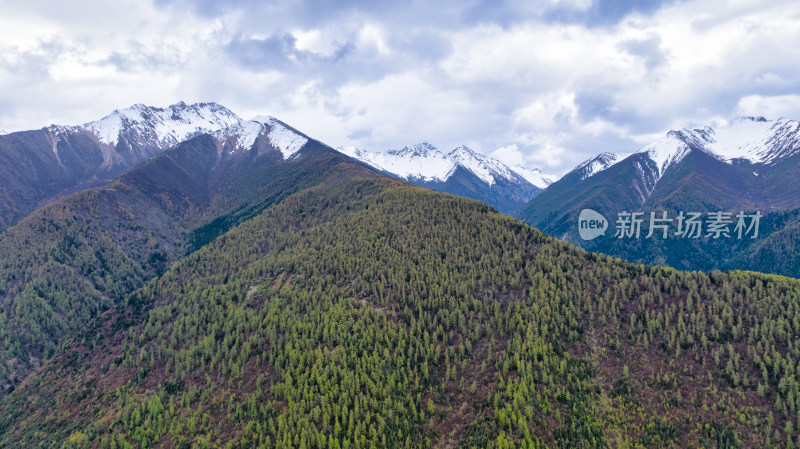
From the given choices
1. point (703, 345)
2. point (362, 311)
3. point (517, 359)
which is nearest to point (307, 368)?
point (362, 311)

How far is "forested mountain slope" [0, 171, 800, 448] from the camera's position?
99125mm

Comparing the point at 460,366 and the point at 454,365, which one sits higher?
the point at 454,365

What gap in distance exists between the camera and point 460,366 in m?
125

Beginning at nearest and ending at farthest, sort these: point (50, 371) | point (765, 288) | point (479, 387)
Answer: point (479, 387)
point (765, 288)
point (50, 371)

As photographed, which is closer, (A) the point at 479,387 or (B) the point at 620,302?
(A) the point at 479,387

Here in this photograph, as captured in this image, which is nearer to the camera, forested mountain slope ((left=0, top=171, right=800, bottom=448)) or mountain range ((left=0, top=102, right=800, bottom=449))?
forested mountain slope ((left=0, top=171, right=800, bottom=448))

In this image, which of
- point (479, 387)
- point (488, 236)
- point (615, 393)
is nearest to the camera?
point (615, 393)

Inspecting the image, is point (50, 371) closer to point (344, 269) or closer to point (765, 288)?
point (344, 269)

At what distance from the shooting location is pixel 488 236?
188m

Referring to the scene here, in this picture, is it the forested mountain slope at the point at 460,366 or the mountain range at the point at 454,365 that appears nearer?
the forested mountain slope at the point at 460,366

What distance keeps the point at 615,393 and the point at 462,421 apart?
41.3 metres

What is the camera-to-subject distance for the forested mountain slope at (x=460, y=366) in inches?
3903

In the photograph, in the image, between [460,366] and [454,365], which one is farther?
[460,366]

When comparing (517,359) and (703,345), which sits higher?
(703,345)
